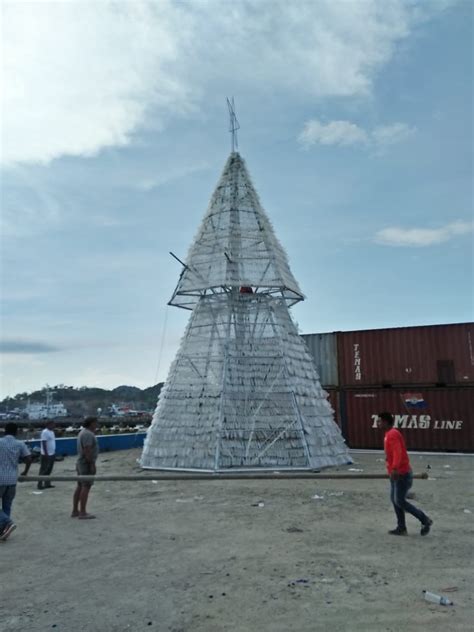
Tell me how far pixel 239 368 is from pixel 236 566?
31.1 feet

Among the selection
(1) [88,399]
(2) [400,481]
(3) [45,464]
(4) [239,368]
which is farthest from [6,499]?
(1) [88,399]

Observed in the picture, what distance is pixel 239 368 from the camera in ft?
51.2

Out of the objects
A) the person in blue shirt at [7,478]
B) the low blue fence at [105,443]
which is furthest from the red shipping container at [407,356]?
the person in blue shirt at [7,478]

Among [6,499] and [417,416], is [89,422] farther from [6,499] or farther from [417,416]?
[417,416]

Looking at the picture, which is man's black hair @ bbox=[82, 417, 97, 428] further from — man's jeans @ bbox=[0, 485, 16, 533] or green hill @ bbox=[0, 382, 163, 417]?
green hill @ bbox=[0, 382, 163, 417]

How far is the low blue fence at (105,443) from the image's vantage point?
22.7 m

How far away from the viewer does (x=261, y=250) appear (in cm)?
1744

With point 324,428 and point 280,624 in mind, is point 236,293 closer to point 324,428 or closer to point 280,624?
point 324,428

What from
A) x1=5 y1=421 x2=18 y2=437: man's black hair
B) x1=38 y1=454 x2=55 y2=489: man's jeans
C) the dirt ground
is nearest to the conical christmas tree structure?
x1=38 y1=454 x2=55 y2=489: man's jeans

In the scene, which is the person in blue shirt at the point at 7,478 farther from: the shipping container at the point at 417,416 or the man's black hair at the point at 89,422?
the shipping container at the point at 417,416

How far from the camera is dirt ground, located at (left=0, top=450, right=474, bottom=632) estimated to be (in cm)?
468

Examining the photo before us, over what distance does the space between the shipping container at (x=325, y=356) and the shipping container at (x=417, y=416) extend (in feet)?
3.38

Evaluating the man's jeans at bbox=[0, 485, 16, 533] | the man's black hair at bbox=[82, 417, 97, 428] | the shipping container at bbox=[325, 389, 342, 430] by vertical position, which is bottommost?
the man's jeans at bbox=[0, 485, 16, 533]

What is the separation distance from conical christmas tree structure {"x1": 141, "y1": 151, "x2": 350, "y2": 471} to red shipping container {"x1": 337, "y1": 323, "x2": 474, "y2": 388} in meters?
7.12
